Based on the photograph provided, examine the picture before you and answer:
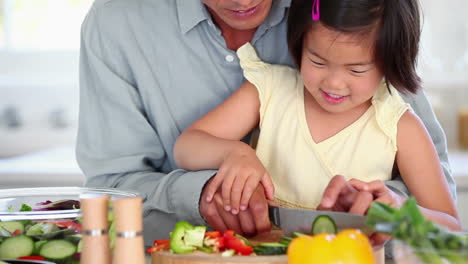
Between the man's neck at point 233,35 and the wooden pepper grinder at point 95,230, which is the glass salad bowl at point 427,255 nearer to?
the wooden pepper grinder at point 95,230

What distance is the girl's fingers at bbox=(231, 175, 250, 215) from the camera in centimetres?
148

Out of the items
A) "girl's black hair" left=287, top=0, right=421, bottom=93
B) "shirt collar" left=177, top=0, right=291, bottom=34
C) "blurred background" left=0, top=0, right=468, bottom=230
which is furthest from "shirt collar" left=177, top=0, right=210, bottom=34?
"blurred background" left=0, top=0, right=468, bottom=230

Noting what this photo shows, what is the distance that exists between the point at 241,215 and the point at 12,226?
450 mm

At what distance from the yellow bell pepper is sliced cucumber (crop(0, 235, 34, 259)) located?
0.43 metres

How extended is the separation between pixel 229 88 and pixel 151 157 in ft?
0.83

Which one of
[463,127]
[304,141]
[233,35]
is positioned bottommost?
[463,127]

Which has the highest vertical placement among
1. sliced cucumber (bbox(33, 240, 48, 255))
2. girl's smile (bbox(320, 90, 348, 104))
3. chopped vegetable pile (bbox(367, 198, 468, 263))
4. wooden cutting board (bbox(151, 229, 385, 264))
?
girl's smile (bbox(320, 90, 348, 104))

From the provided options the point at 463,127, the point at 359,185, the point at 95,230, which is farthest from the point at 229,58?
the point at 463,127

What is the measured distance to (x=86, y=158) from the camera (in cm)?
196

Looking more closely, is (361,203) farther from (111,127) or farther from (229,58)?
(111,127)

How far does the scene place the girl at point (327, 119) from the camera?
1.59 metres

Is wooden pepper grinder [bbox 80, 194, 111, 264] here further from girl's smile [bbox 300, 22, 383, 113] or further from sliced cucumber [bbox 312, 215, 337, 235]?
girl's smile [bbox 300, 22, 383, 113]

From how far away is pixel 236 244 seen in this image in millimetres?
1218

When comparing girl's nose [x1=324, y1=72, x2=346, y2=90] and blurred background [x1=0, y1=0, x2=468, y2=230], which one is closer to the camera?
girl's nose [x1=324, y1=72, x2=346, y2=90]
